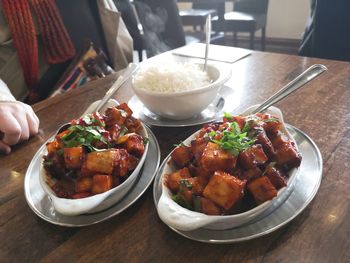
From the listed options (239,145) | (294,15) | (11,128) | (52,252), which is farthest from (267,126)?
(294,15)

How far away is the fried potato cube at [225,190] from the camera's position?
1.33 feet

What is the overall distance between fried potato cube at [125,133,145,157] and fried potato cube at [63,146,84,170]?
9 centimetres

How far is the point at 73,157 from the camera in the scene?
1.64 ft

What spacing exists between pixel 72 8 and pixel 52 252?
3.73 ft

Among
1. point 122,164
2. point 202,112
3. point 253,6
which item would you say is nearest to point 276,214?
point 122,164

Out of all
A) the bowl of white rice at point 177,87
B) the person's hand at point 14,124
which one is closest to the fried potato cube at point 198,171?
the bowl of white rice at point 177,87

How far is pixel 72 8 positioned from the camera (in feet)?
4.19

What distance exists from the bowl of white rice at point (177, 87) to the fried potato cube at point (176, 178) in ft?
0.79

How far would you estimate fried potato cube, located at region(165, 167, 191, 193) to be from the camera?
0.46m

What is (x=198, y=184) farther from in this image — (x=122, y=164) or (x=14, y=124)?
(x=14, y=124)

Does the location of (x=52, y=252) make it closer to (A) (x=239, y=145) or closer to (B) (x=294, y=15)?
(A) (x=239, y=145)

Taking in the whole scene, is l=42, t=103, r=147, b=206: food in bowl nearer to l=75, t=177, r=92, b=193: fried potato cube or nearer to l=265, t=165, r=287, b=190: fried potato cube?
l=75, t=177, r=92, b=193: fried potato cube

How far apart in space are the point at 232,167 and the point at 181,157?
0.10m

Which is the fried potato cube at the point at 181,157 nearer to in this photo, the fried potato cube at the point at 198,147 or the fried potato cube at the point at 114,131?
the fried potato cube at the point at 198,147
